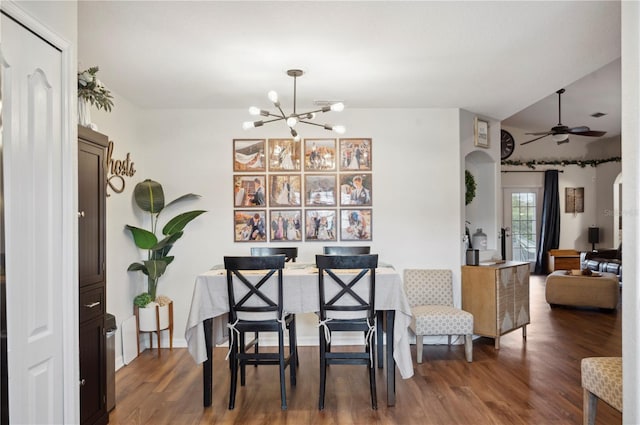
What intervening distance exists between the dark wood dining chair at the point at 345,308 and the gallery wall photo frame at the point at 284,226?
1723 millimetres

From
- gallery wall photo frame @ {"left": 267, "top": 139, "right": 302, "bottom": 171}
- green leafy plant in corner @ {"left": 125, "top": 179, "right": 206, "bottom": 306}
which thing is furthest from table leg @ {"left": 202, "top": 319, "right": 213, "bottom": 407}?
gallery wall photo frame @ {"left": 267, "top": 139, "right": 302, "bottom": 171}

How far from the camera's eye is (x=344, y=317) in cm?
339

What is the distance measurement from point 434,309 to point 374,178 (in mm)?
1568

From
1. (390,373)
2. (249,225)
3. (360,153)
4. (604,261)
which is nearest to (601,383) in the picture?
(390,373)

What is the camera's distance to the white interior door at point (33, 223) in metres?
1.88

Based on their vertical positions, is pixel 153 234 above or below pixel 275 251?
above

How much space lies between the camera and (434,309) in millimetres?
4699

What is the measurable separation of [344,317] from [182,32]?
2.28 m

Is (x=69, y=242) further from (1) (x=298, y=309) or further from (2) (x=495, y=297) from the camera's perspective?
(2) (x=495, y=297)

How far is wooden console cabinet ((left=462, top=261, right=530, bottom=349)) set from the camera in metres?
4.77

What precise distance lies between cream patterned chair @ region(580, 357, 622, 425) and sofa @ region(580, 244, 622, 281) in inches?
226

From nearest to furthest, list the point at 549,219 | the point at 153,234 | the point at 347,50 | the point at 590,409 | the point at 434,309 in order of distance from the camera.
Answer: the point at 590,409
the point at 347,50
the point at 153,234
the point at 434,309
the point at 549,219

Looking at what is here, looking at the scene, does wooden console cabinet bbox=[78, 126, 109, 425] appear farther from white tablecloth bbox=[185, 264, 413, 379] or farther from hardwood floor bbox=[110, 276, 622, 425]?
white tablecloth bbox=[185, 264, 413, 379]

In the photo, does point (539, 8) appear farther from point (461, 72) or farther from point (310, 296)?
point (310, 296)
